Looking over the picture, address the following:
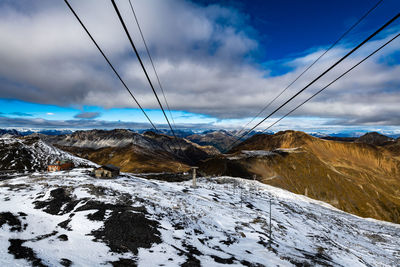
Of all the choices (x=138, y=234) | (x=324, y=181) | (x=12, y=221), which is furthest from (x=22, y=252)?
(x=324, y=181)

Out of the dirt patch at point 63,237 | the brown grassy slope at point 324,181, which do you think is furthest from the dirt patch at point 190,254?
the brown grassy slope at point 324,181

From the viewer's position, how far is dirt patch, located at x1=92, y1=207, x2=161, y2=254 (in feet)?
63.4

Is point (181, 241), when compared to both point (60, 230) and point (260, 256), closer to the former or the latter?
point (260, 256)

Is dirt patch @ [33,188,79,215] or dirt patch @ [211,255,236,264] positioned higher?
dirt patch @ [33,188,79,215]

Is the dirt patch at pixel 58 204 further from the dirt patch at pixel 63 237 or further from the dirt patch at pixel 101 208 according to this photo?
the dirt patch at pixel 63 237

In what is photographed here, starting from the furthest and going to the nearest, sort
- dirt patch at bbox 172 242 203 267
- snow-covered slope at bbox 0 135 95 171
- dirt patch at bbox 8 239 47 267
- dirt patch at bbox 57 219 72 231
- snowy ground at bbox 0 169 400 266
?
snow-covered slope at bbox 0 135 95 171
dirt patch at bbox 57 219 72 231
dirt patch at bbox 172 242 203 267
snowy ground at bbox 0 169 400 266
dirt patch at bbox 8 239 47 267

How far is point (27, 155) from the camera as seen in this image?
121188mm

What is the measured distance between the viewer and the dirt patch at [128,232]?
63.4 ft

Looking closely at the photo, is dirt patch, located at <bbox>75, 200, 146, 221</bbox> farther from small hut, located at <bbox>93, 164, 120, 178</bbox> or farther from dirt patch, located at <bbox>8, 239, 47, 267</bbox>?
small hut, located at <bbox>93, 164, 120, 178</bbox>

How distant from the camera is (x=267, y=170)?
409 ft

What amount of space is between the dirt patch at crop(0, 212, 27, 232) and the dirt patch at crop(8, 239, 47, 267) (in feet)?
9.39

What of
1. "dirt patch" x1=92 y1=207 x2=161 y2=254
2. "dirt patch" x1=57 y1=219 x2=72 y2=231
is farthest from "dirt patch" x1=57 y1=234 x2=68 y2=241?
"dirt patch" x1=92 y1=207 x2=161 y2=254

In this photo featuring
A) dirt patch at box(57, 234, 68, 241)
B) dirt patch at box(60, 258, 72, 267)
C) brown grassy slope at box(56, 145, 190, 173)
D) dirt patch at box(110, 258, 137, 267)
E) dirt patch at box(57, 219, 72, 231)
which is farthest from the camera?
brown grassy slope at box(56, 145, 190, 173)

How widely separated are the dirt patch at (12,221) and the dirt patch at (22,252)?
286 centimetres
